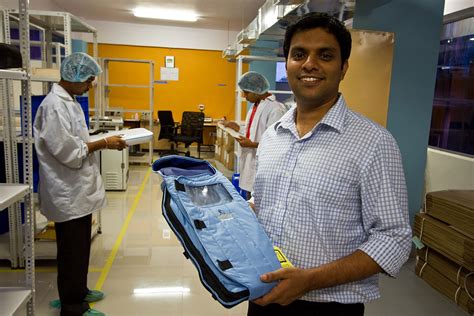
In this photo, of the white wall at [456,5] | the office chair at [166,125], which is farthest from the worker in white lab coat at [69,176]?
the office chair at [166,125]

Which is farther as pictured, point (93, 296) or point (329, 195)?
point (93, 296)

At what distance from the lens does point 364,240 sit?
104 centimetres

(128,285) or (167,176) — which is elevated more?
(167,176)

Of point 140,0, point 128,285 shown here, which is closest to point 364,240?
point 128,285

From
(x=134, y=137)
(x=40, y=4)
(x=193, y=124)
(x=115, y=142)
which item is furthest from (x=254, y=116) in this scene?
(x=40, y=4)

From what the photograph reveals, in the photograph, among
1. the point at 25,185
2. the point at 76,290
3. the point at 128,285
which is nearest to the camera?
the point at 25,185

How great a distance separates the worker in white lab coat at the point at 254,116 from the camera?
13.1ft

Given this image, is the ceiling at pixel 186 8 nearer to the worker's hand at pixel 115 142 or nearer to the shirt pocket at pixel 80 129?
the worker's hand at pixel 115 142

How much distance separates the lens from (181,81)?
993cm

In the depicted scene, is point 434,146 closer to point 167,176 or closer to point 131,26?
point 167,176

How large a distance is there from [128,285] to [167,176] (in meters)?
2.26

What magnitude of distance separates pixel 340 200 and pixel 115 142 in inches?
78.1

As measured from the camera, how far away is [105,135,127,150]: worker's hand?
2.58 m

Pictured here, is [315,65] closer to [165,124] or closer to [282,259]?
[282,259]
